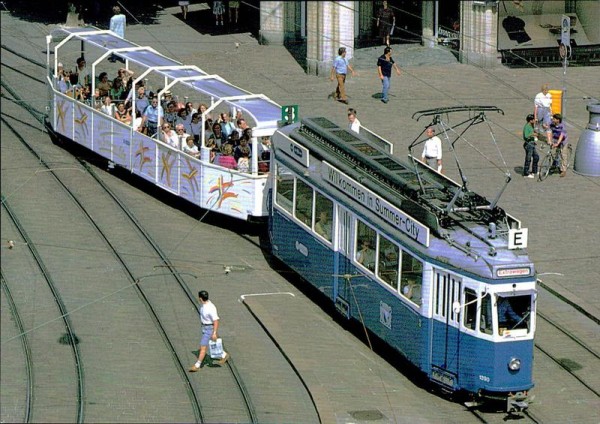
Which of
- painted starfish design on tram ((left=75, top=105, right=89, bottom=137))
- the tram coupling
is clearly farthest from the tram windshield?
painted starfish design on tram ((left=75, top=105, right=89, bottom=137))

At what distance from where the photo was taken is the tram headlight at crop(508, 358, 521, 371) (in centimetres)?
2744

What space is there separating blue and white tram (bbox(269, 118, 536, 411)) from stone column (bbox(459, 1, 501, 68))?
38.9 ft

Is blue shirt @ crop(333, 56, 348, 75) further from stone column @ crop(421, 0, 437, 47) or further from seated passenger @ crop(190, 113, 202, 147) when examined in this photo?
seated passenger @ crop(190, 113, 202, 147)

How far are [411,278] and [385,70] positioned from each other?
1323cm

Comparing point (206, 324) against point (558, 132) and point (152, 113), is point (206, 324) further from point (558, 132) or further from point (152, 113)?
point (558, 132)

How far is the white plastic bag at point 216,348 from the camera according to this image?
93.6ft

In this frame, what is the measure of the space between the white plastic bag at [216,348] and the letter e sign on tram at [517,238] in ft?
15.4

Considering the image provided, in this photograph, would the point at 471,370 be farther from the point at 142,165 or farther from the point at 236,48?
the point at 236,48

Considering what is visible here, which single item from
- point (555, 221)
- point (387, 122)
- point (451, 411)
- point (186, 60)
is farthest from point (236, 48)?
point (451, 411)

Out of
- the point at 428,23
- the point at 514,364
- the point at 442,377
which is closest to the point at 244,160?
the point at 442,377

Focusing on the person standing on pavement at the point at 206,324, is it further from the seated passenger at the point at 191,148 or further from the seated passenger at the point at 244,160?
the seated passenger at the point at 191,148

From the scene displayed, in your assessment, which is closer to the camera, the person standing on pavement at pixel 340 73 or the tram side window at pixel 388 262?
the tram side window at pixel 388 262

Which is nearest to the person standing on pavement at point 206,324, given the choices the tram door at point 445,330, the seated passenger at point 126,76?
the tram door at point 445,330

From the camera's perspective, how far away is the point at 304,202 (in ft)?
106
